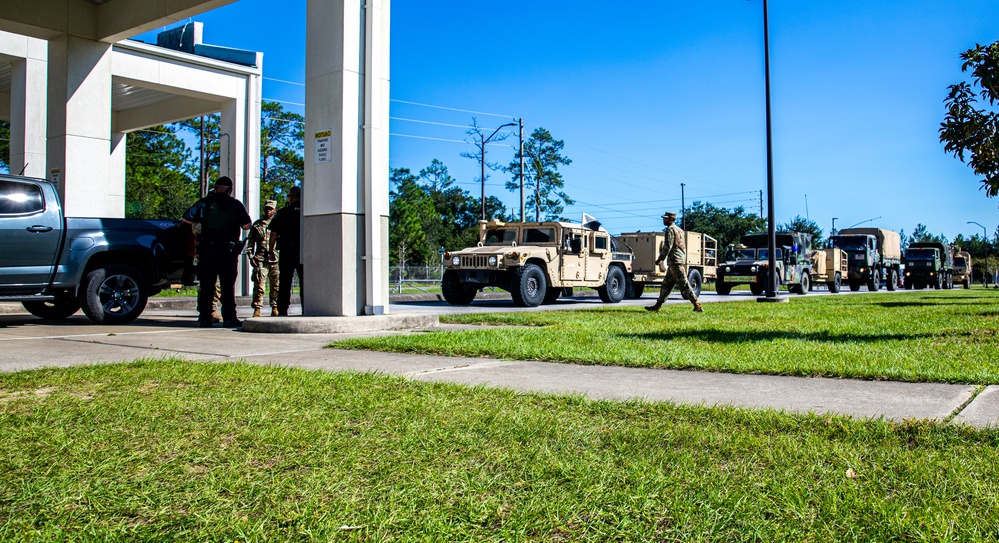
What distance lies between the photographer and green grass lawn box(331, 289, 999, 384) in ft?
18.5

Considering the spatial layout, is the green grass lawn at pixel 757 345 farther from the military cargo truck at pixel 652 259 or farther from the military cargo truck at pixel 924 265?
the military cargo truck at pixel 924 265

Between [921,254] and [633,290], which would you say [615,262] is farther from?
[921,254]

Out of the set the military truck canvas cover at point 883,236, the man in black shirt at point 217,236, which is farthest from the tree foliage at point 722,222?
the man in black shirt at point 217,236

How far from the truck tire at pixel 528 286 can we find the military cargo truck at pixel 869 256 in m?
21.1

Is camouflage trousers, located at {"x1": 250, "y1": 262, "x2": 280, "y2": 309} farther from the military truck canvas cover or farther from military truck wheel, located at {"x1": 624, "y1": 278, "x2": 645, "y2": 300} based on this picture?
the military truck canvas cover

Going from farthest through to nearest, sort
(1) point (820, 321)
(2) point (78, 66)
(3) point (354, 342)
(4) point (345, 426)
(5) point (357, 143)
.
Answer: (2) point (78, 66), (1) point (820, 321), (5) point (357, 143), (3) point (354, 342), (4) point (345, 426)

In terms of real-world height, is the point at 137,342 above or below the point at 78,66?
below

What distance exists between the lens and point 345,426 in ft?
11.5

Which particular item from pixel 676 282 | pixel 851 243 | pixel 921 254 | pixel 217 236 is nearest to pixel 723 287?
pixel 851 243

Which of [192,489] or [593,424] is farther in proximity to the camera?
[593,424]

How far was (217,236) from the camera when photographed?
1005 cm

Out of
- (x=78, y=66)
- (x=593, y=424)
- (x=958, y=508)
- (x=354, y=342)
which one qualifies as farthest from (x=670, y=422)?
(x=78, y=66)

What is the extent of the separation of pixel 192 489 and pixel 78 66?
12456 millimetres

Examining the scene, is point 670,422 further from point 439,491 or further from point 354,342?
point 354,342
